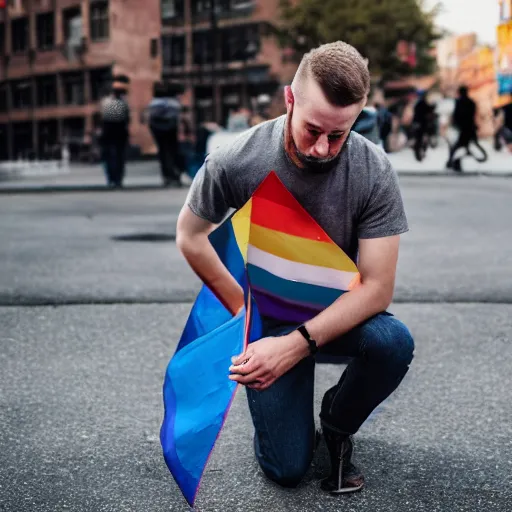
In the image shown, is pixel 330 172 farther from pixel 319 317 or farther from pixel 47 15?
pixel 47 15

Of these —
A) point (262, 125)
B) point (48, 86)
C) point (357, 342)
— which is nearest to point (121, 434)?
point (357, 342)

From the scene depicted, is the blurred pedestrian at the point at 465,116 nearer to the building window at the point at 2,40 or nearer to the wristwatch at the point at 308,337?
the wristwatch at the point at 308,337

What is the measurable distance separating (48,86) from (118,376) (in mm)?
44917

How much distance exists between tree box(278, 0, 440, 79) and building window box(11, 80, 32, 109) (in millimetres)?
14939

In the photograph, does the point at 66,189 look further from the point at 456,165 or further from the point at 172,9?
the point at 172,9

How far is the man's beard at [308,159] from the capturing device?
2326 mm

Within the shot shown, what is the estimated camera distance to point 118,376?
371 cm

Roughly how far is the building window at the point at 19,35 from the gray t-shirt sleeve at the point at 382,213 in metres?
47.8

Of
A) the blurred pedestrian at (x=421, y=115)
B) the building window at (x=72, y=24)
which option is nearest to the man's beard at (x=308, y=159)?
the blurred pedestrian at (x=421, y=115)

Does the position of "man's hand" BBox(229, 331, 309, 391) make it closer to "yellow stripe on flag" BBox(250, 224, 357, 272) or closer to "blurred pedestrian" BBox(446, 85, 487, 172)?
"yellow stripe on flag" BBox(250, 224, 357, 272)

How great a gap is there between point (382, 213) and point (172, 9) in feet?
175

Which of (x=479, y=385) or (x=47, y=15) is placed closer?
(x=479, y=385)

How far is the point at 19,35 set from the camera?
4772 cm

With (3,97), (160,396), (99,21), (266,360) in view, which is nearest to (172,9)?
(99,21)
